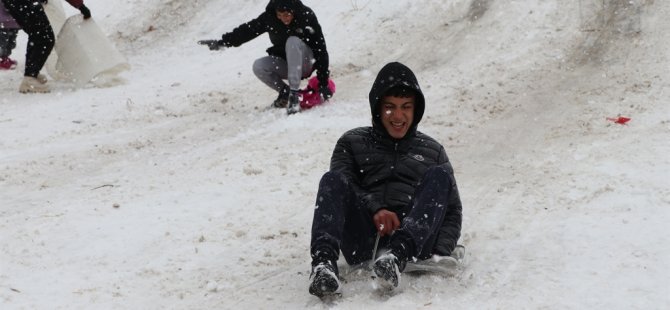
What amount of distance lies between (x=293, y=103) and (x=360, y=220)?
3.83m

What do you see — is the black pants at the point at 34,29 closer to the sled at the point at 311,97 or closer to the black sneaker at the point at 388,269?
the sled at the point at 311,97

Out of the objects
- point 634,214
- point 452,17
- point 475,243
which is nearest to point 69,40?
point 452,17

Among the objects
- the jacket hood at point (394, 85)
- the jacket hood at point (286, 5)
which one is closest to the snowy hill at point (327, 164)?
the jacket hood at point (394, 85)

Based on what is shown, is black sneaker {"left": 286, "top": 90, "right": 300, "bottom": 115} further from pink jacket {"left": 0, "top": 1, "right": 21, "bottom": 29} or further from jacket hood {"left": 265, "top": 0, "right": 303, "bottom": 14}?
pink jacket {"left": 0, "top": 1, "right": 21, "bottom": 29}

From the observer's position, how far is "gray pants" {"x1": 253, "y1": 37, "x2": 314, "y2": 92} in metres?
7.87

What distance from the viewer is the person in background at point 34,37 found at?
9195 millimetres

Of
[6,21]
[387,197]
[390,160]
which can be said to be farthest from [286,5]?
[6,21]

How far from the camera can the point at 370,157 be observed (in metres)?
4.25

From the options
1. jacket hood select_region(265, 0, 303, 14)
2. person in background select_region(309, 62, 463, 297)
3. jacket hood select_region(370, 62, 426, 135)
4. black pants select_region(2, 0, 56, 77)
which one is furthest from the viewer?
black pants select_region(2, 0, 56, 77)

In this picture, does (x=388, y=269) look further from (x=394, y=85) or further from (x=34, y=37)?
(x=34, y=37)

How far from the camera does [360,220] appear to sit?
396cm

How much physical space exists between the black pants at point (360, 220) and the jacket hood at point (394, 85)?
22.5 inches

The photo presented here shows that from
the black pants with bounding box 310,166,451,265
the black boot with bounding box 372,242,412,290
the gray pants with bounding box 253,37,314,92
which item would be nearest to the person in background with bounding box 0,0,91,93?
the gray pants with bounding box 253,37,314,92

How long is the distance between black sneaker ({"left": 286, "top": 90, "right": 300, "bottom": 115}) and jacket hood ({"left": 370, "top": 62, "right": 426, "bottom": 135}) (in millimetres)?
3281
